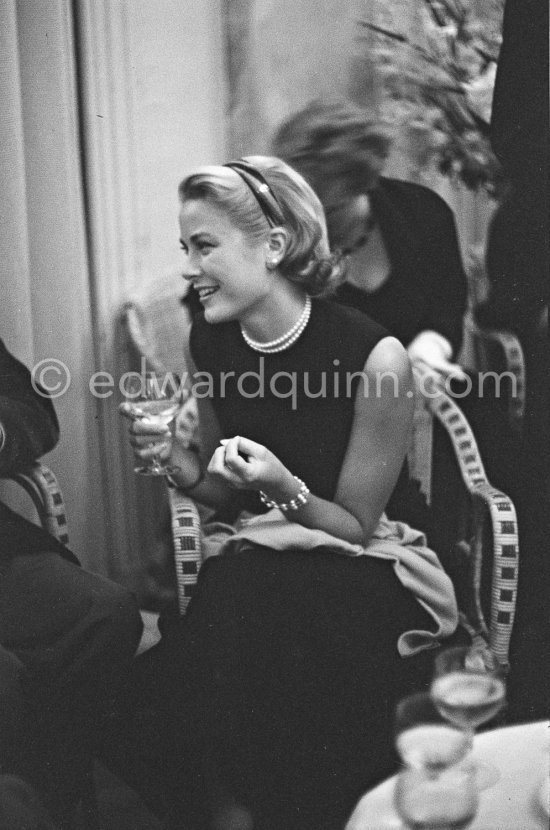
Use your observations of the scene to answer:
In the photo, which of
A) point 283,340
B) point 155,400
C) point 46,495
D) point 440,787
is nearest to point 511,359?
point 283,340

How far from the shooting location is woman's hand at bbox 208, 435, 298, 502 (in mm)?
1560

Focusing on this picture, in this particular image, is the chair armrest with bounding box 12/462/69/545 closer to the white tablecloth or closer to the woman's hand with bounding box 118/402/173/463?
the woman's hand with bounding box 118/402/173/463

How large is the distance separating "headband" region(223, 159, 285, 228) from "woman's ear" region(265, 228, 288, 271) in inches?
0.5

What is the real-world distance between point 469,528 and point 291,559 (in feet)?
1.09

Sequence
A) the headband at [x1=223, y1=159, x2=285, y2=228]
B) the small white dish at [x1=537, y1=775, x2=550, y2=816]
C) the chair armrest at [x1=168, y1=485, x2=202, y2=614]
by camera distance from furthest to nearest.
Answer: the chair armrest at [x1=168, y1=485, x2=202, y2=614] → the headband at [x1=223, y1=159, x2=285, y2=228] → the small white dish at [x1=537, y1=775, x2=550, y2=816]

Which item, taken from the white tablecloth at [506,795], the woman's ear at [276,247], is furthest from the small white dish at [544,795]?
the woman's ear at [276,247]

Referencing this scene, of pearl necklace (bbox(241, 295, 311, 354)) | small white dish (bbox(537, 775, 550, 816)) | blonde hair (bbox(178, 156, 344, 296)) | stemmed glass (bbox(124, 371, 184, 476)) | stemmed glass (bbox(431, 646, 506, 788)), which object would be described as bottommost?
stemmed glass (bbox(431, 646, 506, 788))

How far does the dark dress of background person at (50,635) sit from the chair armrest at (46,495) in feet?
0.06

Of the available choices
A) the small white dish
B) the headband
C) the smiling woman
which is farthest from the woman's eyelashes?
the small white dish

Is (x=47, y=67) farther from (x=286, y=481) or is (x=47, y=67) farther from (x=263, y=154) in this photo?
(x=286, y=481)

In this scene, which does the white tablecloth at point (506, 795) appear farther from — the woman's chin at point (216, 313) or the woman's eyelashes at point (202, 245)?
the woman's eyelashes at point (202, 245)

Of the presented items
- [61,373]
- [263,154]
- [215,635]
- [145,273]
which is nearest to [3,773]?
[215,635]

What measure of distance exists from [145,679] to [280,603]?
0.96ft

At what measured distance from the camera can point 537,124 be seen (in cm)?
161
